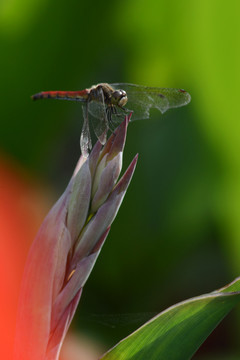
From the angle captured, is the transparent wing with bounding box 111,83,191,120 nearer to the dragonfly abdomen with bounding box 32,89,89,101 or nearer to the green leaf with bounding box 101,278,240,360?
the dragonfly abdomen with bounding box 32,89,89,101

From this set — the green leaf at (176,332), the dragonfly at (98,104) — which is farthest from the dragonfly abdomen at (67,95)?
the green leaf at (176,332)

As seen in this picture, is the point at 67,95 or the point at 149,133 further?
the point at 149,133

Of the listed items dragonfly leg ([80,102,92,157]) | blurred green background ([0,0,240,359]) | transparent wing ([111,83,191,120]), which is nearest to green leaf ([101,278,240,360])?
dragonfly leg ([80,102,92,157])

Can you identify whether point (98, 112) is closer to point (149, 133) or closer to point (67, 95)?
point (67, 95)

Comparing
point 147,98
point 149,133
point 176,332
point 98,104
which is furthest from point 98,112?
Answer: point 149,133

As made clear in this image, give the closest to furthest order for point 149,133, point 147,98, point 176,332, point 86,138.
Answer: point 176,332 → point 86,138 → point 147,98 → point 149,133

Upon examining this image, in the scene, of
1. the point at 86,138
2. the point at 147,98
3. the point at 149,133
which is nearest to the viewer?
the point at 86,138

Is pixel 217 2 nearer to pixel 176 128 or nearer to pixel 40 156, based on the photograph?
pixel 176 128
